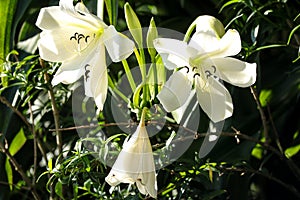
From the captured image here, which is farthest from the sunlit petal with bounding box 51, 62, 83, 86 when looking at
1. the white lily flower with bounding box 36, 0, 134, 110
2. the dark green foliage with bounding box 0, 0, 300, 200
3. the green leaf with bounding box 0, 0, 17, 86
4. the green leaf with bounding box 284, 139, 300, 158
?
the green leaf with bounding box 284, 139, 300, 158

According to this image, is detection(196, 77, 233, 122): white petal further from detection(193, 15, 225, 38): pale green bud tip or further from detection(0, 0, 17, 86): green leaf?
detection(0, 0, 17, 86): green leaf

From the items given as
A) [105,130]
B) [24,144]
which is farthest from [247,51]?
[24,144]

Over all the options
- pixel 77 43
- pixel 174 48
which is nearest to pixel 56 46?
pixel 77 43

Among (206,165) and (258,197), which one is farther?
(258,197)

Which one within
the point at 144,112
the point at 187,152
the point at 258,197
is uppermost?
the point at 144,112

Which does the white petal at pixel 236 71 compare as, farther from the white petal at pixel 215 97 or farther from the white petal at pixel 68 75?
the white petal at pixel 68 75

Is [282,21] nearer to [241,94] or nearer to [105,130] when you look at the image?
[241,94]
